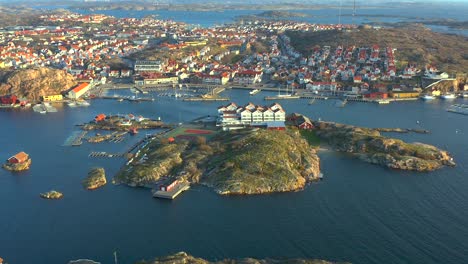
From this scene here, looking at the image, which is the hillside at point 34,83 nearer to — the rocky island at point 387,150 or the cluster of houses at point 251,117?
the cluster of houses at point 251,117

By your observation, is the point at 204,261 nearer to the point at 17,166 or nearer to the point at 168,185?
the point at 168,185

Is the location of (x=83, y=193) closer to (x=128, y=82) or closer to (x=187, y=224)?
(x=187, y=224)

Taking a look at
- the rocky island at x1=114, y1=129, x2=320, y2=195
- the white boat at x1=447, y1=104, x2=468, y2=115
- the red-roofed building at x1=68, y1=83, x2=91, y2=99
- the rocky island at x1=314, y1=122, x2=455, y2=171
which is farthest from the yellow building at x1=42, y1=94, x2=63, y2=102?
the white boat at x1=447, y1=104, x2=468, y2=115

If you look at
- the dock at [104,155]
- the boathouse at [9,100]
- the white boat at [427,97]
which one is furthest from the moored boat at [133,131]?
the white boat at [427,97]

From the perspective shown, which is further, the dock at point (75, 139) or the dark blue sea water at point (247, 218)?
the dock at point (75, 139)

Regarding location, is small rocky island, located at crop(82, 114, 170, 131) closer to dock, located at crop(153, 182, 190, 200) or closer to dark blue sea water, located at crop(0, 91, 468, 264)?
dark blue sea water, located at crop(0, 91, 468, 264)

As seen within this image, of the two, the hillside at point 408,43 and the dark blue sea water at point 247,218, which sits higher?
the hillside at point 408,43
